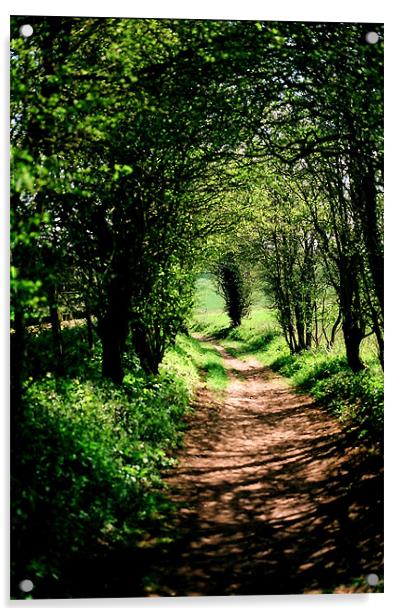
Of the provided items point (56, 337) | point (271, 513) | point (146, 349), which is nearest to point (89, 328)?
point (56, 337)

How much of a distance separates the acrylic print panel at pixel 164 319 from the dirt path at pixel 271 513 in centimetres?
3

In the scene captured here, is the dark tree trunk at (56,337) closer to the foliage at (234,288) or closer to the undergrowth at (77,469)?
the undergrowth at (77,469)

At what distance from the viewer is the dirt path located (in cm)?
562

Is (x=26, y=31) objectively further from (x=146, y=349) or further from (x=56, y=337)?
(x=146, y=349)

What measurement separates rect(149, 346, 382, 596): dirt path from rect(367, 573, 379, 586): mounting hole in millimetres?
48

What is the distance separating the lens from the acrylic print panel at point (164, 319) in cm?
549

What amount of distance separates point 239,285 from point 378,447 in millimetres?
5575

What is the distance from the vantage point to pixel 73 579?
5.17m

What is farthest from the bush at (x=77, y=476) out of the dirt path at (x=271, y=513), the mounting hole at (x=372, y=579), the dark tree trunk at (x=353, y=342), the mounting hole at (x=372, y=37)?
the mounting hole at (x=372, y=37)

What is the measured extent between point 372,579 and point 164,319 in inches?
241

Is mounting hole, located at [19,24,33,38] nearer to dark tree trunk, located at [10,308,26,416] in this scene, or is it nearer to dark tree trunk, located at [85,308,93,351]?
dark tree trunk, located at [10,308,26,416]

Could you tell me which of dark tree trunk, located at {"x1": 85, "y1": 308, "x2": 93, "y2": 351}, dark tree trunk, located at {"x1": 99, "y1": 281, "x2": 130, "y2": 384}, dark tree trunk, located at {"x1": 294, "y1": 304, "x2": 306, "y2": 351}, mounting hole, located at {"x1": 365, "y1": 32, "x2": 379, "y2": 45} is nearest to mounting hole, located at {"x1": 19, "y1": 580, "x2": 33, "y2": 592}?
dark tree trunk, located at {"x1": 85, "y1": 308, "x2": 93, "y2": 351}

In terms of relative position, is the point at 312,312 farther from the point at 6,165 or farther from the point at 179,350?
the point at 6,165
